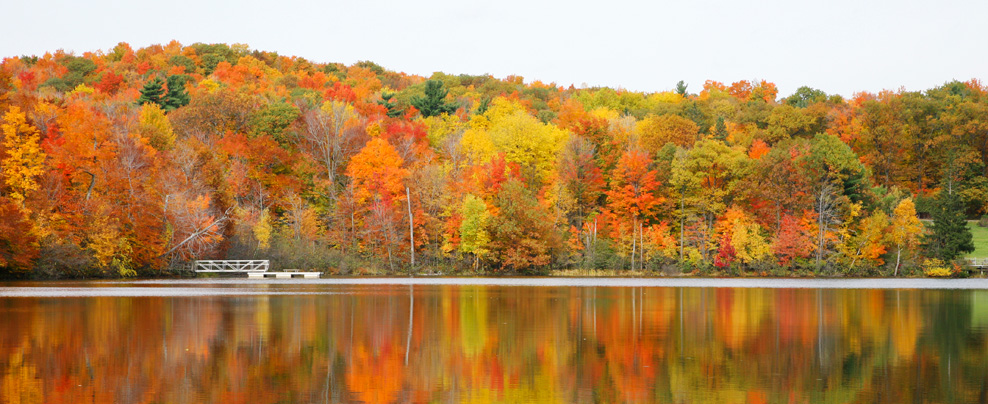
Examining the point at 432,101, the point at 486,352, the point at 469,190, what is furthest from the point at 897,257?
the point at 486,352

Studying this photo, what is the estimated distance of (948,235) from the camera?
65750 mm

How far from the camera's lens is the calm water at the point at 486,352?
563 inches

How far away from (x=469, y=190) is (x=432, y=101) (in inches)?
1024

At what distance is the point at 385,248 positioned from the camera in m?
70.4

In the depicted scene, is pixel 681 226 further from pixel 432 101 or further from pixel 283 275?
pixel 432 101

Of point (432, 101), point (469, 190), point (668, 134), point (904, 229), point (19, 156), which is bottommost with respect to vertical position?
point (904, 229)

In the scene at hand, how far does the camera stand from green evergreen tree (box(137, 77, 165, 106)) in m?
84.6

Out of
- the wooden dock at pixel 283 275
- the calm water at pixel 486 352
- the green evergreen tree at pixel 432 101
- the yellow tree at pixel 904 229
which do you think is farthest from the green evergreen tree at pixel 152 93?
the yellow tree at pixel 904 229

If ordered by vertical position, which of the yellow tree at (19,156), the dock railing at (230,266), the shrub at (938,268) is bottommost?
the shrub at (938,268)

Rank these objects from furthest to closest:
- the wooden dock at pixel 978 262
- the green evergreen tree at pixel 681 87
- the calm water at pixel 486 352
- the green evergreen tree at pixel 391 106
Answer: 1. the green evergreen tree at pixel 681 87
2. the green evergreen tree at pixel 391 106
3. the wooden dock at pixel 978 262
4. the calm water at pixel 486 352

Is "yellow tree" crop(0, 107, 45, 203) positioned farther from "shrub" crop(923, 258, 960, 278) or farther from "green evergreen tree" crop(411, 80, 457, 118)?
"shrub" crop(923, 258, 960, 278)

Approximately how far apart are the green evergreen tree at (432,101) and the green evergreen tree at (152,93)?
2513cm

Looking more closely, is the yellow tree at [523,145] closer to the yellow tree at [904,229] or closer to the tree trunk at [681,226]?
the tree trunk at [681,226]

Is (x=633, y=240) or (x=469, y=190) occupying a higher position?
(x=469, y=190)
